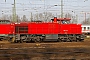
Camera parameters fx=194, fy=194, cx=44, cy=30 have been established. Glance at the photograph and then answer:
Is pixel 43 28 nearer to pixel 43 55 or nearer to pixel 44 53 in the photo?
pixel 44 53

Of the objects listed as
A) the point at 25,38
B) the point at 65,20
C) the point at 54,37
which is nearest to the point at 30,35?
the point at 25,38

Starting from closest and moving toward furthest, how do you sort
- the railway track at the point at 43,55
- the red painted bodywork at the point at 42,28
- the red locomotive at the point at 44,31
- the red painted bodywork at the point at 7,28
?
A: the railway track at the point at 43,55
the red locomotive at the point at 44,31
the red painted bodywork at the point at 42,28
the red painted bodywork at the point at 7,28

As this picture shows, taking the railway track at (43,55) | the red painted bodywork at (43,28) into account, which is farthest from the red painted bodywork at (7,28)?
the railway track at (43,55)

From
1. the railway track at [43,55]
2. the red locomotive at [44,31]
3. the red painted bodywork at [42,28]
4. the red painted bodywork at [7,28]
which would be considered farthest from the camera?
the red painted bodywork at [7,28]

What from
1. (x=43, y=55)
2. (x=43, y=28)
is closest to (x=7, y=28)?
(x=43, y=28)

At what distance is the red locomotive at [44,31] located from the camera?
26.7 meters

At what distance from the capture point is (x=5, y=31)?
28000mm

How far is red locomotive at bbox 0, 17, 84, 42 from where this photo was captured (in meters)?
26.7

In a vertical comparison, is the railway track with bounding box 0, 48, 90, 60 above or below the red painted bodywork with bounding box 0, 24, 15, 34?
below

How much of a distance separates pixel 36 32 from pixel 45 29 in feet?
4.46

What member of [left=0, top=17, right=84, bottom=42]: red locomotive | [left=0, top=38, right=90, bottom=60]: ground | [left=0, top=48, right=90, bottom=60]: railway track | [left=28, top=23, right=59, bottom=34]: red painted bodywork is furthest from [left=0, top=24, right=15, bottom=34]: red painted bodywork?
[left=0, top=48, right=90, bottom=60]: railway track

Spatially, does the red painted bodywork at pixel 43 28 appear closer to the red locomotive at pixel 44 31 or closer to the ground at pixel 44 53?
the red locomotive at pixel 44 31

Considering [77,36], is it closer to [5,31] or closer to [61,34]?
[61,34]

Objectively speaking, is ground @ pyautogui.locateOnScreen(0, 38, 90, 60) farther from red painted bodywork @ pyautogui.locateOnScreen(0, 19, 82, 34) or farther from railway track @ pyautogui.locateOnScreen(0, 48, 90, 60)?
red painted bodywork @ pyautogui.locateOnScreen(0, 19, 82, 34)
